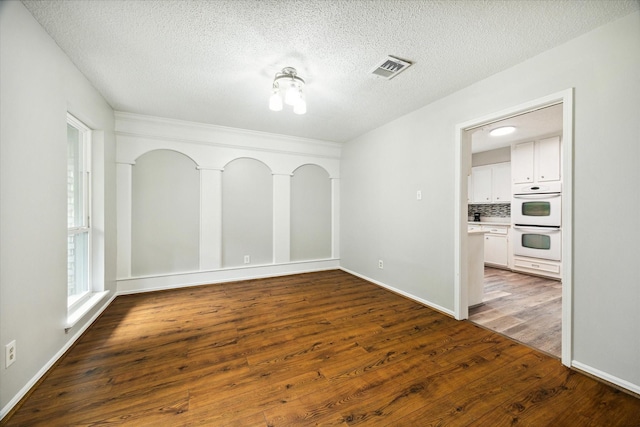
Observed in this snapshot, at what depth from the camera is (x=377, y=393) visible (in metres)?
1.61

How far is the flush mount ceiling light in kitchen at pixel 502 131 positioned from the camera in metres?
3.95

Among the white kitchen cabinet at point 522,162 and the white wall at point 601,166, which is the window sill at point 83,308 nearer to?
the white wall at point 601,166

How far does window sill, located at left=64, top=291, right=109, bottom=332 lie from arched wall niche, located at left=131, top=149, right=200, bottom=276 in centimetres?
78

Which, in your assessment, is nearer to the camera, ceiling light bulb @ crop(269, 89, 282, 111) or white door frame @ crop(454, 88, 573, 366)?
white door frame @ crop(454, 88, 573, 366)

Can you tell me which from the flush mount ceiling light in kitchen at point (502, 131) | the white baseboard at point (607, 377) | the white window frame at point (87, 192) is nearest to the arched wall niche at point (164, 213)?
the white window frame at point (87, 192)

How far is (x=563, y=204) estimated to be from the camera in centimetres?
192

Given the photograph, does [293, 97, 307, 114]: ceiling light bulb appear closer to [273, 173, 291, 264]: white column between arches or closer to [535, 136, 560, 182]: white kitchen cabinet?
[273, 173, 291, 264]: white column between arches

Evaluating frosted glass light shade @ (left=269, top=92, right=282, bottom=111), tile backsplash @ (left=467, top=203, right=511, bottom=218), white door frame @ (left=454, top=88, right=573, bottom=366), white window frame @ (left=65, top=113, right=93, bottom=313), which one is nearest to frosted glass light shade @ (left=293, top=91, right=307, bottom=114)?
frosted glass light shade @ (left=269, top=92, right=282, bottom=111)

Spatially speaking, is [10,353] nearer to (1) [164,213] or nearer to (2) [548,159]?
(1) [164,213]

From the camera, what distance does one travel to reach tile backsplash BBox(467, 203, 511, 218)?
18.0 feet

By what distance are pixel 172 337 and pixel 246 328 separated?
673 millimetres

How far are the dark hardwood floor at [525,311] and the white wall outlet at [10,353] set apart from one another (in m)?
3.72

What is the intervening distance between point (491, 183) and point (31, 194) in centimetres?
694

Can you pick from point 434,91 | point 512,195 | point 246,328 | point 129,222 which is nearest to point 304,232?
point 246,328
